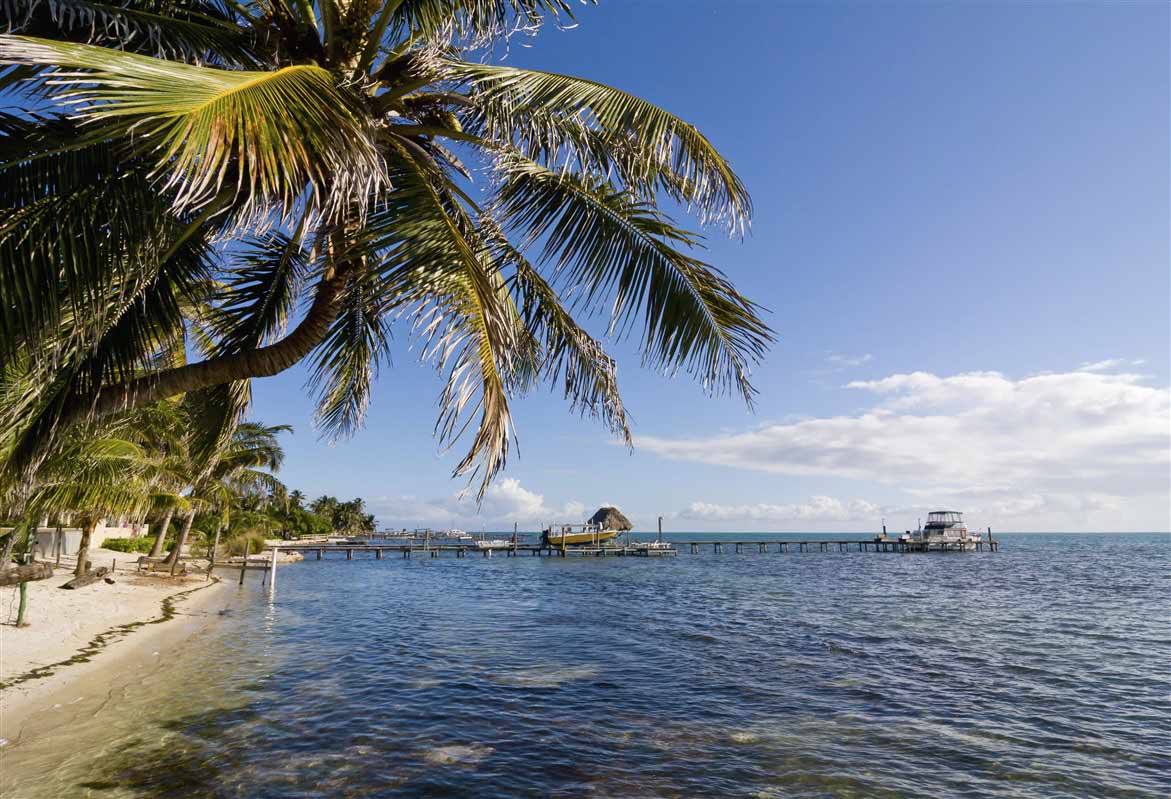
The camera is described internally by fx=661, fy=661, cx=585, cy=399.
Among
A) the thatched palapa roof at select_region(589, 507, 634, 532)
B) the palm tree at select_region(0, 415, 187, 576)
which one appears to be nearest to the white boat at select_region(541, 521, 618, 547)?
the thatched palapa roof at select_region(589, 507, 634, 532)

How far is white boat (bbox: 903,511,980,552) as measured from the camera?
74.9 m

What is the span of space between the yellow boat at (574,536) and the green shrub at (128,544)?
36.2 metres

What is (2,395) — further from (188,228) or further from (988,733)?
(988,733)

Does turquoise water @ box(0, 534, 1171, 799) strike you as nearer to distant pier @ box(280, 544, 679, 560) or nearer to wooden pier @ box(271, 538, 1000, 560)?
wooden pier @ box(271, 538, 1000, 560)

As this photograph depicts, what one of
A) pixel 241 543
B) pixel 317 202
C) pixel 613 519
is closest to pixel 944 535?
pixel 613 519

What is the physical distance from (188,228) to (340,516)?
361ft

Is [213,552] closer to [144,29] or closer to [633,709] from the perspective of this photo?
[633,709]

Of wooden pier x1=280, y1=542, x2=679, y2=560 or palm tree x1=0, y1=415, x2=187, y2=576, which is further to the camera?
wooden pier x1=280, y1=542, x2=679, y2=560

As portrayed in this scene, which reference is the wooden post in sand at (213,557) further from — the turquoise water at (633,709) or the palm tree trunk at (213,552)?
the turquoise water at (633,709)

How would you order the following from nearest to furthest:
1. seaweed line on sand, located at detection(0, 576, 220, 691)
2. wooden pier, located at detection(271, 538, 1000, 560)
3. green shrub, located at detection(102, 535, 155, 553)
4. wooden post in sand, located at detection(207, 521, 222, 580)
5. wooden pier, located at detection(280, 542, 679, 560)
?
1. seaweed line on sand, located at detection(0, 576, 220, 691)
2. wooden post in sand, located at detection(207, 521, 222, 580)
3. green shrub, located at detection(102, 535, 155, 553)
4. wooden pier, located at detection(271, 538, 1000, 560)
5. wooden pier, located at detection(280, 542, 679, 560)

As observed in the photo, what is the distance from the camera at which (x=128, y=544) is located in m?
39.7

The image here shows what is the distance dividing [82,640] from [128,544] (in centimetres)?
2815

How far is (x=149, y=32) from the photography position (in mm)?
4102

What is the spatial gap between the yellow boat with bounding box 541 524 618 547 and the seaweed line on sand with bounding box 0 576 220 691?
4516cm
